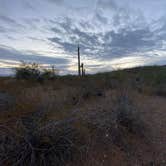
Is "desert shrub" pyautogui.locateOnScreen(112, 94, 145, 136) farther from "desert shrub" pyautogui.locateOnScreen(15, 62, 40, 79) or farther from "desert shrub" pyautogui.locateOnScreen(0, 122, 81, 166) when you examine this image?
"desert shrub" pyautogui.locateOnScreen(15, 62, 40, 79)

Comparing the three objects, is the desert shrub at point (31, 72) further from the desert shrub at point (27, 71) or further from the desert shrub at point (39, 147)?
the desert shrub at point (39, 147)

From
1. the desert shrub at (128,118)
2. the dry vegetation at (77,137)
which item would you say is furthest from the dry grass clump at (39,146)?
the desert shrub at (128,118)

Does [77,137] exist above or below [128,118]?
below

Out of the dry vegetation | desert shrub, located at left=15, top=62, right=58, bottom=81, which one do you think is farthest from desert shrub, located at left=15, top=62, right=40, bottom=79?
the dry vegetation

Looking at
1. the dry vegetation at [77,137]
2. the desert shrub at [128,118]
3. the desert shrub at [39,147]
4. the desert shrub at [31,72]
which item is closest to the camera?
the desert shrub at [39,147]

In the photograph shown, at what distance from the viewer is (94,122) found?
13.5ft

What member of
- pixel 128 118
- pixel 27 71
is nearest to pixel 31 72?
pixel 27 71

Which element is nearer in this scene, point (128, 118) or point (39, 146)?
point (39, 146)

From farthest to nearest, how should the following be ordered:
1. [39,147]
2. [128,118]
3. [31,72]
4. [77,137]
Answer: [31,72]
[128,118]
[77,137]
[39,147]

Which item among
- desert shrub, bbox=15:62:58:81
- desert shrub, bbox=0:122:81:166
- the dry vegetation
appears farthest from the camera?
desert shrub, bbox=15:62:58:81

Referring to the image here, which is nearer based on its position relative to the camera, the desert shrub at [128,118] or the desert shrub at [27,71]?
the desert shrub at [128,118]

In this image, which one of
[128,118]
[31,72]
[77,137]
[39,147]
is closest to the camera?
[39,147]

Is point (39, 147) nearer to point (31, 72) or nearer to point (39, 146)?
point (39, 146)

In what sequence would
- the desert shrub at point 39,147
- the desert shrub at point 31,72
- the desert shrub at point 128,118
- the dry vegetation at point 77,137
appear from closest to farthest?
the desert shrub at point 39,147 → the dry vegetation at point 77,137 → the desert shrub at point 128,118 → the desert shrub at point 31,72
